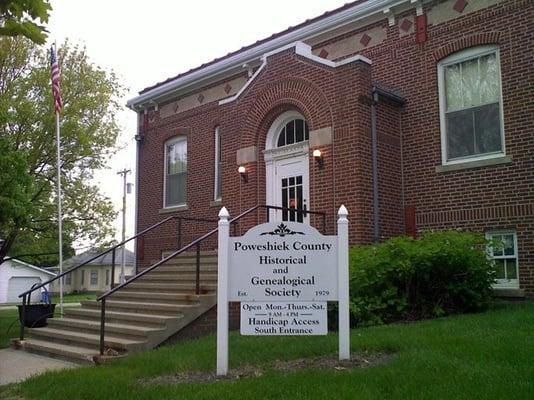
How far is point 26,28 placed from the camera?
4.26 meters

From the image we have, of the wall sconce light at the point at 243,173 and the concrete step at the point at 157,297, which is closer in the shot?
the concrete step at the point at 157,297

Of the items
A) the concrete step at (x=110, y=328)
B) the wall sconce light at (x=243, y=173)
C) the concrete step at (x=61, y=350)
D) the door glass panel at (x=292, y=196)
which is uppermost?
the wall sconce light at (x=243, y=173)

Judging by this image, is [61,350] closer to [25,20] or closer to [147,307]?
[147,307]

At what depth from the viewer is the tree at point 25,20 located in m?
4.20

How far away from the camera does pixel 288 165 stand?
12594 millimetres

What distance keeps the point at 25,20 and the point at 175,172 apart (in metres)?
12.5

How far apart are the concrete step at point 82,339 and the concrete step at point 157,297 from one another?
118 centimetres

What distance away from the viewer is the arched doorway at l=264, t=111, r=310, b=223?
40.4 feet

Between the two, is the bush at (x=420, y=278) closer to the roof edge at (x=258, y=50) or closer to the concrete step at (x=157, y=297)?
the concrete step at (x=157, y=297)

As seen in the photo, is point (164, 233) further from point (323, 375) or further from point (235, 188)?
point (323, 375)

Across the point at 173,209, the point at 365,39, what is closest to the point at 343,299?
the point at 365,39

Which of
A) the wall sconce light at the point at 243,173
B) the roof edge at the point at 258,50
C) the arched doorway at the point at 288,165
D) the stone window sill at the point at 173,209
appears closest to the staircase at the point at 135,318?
the arched doorway at the point at 288,165

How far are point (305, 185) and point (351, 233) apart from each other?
1922 mm

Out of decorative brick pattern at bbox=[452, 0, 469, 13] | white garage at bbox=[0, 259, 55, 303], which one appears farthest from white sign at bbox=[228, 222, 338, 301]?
white garage at bbox=[0, 259, 55, 303]
